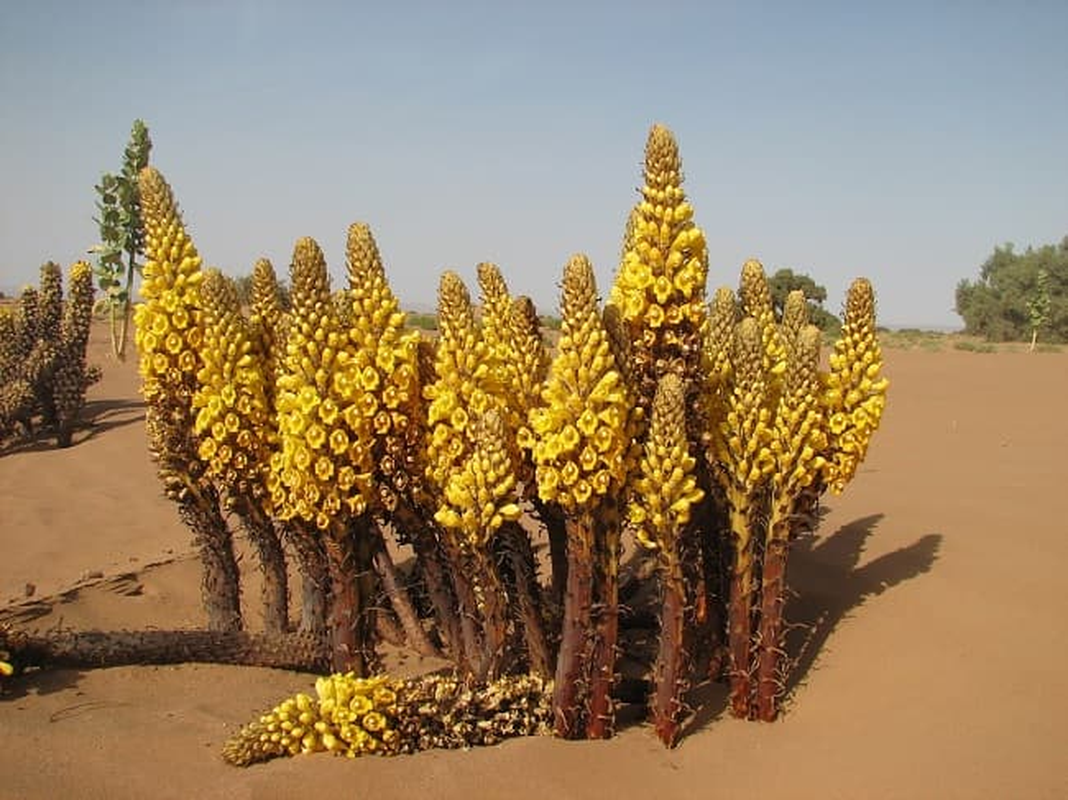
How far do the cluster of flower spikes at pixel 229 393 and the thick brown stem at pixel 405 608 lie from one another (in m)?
1.62

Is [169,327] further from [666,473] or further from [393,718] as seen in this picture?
[666,473]

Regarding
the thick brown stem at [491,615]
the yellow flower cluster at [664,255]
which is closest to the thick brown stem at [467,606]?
the thick brown stem at [491,615]

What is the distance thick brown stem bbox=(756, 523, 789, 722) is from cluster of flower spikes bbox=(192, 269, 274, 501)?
9.88 ft

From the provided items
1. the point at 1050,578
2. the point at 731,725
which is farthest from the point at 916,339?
the point at 731,725

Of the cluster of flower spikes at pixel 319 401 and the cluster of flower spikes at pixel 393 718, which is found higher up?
the cluster of flower spikes at pixel 319 401

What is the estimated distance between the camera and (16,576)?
9359mm

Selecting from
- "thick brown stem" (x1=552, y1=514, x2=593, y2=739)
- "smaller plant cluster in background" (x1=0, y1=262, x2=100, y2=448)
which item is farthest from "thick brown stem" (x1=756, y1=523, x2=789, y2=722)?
"smaller plant cluster in background" (x1=0, y1=262, x2=100, y2=448)

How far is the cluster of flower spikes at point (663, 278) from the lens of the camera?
191 inches

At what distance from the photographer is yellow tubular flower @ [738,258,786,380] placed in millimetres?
5574

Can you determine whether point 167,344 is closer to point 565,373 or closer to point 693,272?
point 565,373

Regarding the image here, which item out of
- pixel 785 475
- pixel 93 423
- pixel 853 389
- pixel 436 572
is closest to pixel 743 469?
pixel 785 475

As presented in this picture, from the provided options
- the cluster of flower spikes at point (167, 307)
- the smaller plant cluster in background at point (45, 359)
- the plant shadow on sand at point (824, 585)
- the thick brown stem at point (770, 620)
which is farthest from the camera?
the smaller plant cluster in background at point (45, 359)

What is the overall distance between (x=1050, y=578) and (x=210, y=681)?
6.22 metres

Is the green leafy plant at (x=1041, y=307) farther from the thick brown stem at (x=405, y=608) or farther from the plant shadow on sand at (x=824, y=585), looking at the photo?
the thick brown stem at (x=405, y=608)
